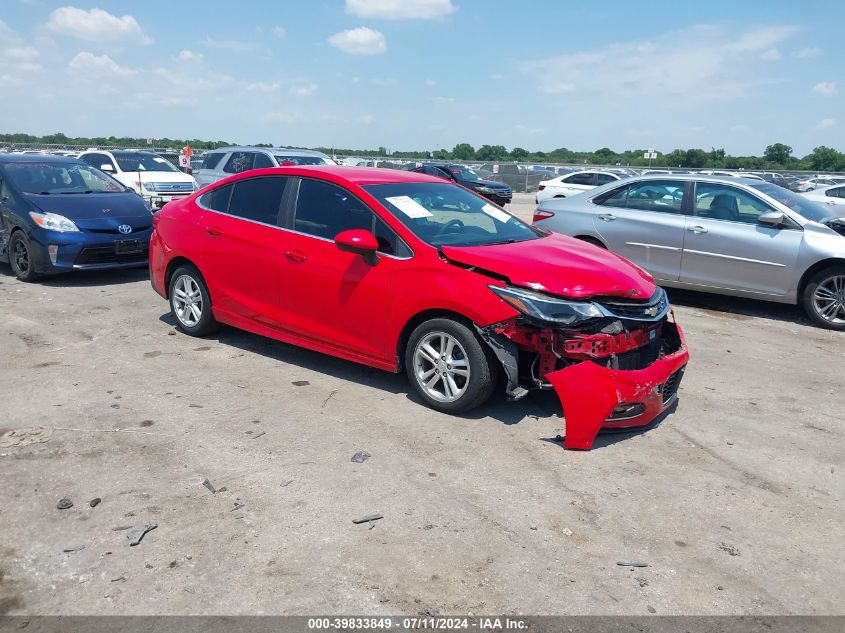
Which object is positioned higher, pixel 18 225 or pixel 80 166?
pixel 80 166

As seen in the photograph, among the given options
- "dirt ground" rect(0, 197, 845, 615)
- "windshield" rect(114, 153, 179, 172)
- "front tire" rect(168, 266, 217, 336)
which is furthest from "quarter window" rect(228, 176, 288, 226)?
"windshield" rect(114, 153, 179, 172)

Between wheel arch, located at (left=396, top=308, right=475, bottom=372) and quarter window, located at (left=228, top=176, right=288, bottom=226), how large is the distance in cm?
165

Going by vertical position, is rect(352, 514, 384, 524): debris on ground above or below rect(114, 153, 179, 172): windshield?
below

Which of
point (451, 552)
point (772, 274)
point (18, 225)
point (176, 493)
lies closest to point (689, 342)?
point (772, 274)

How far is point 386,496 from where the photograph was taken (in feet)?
13.3

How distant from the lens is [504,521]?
3811mm

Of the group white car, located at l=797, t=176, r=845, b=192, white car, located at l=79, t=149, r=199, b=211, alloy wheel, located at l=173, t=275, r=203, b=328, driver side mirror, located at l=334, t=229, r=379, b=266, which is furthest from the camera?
white car, located at l=797, t=176, r=845, b=192

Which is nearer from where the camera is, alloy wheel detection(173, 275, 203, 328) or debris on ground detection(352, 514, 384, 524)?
debris on ground detection(352, 514, 384, 524)

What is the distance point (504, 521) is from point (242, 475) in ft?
5.16

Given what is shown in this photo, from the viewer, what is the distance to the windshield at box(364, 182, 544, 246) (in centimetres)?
554

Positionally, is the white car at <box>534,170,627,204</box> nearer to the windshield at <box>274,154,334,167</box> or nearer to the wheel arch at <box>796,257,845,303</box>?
the windshield at <box>274,154,334,167</box>

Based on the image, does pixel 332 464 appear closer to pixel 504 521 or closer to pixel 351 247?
pixel 504 521

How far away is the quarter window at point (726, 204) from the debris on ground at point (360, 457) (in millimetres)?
6199

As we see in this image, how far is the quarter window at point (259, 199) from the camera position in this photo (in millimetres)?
6219
